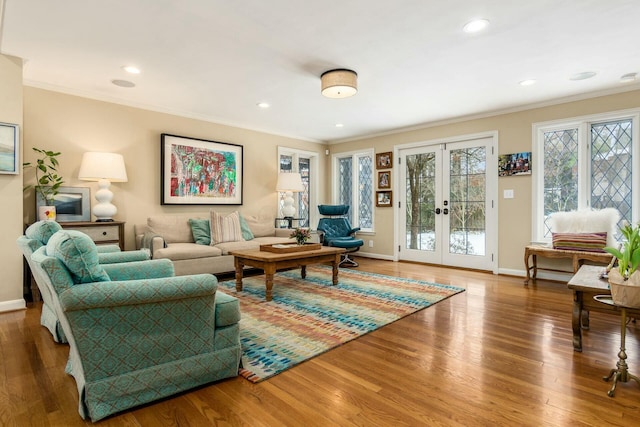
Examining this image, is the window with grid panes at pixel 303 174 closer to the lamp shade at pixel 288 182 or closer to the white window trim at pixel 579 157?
the lamp shade at pixel 288 182

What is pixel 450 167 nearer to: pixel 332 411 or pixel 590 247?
pixel 590 247

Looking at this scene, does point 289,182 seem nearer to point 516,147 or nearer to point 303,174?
point 303,174

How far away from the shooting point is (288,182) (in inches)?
224

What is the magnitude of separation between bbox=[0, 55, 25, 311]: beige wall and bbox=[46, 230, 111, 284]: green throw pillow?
90.5 inches

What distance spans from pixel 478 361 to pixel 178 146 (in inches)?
178

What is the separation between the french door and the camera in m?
5.07

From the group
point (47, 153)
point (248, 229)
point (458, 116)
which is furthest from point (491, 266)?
point (47, 153)

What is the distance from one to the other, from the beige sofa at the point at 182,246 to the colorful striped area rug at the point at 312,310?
1.19 ft

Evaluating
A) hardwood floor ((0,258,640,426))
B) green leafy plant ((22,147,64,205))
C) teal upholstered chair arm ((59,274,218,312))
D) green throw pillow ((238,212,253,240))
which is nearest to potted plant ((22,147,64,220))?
green leafy plant ((22,147,64,205))

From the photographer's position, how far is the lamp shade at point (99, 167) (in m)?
3.78

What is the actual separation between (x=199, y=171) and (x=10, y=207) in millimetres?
2259

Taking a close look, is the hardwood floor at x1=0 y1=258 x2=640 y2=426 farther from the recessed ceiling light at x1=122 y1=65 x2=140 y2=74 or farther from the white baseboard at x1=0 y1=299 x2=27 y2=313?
the recessed ceiling light at x1=122 y1=65 x2=140 y2=74

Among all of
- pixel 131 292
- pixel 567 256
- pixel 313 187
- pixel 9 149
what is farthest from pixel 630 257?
pixel 313 187

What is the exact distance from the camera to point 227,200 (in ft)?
17.7
